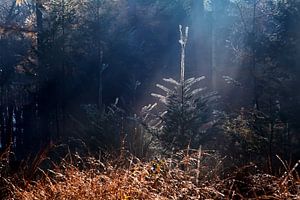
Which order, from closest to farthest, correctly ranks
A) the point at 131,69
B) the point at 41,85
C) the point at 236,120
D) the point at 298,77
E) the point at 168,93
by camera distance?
the point at 168,93, the point at 236,120, the point at 298,77, the point at 41,85, the point at 131,69

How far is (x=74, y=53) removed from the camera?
1977 centimetres

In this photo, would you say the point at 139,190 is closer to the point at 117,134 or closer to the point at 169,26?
the point at 117,134

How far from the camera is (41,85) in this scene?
1934 centimetres

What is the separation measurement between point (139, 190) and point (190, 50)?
18.8 metres

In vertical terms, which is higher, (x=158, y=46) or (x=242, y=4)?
(x=242, y=4)

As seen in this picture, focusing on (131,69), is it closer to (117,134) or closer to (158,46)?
(158,46)

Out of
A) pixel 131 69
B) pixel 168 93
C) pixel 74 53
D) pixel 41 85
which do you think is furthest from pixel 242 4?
pixel 168 93

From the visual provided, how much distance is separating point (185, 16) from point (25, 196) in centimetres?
1838

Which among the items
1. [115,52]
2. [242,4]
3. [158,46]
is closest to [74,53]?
[115,52]

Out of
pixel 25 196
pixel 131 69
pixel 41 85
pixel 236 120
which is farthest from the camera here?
pixel 131 69

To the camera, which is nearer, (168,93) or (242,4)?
(168,93)

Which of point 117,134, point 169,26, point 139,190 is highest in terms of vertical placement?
point 169,26

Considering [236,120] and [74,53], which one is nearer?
[236,120]

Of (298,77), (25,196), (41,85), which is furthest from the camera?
(41,85)
